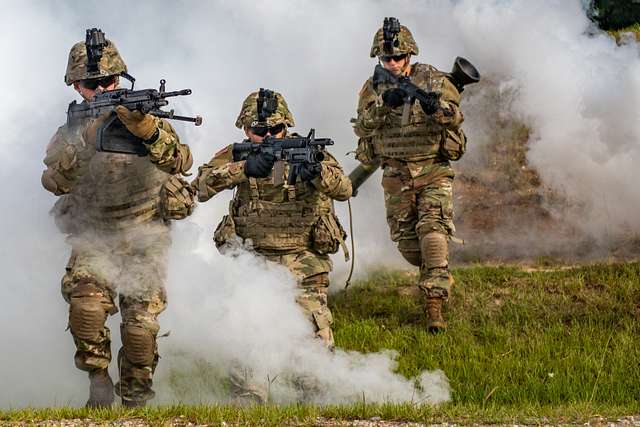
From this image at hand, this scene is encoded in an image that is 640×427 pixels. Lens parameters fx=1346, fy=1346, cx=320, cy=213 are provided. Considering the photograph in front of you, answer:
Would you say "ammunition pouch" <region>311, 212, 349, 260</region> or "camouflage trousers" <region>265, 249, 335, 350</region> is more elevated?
"ammunition pouch" <region>311, 212, 349, 260</region>

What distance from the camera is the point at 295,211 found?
1003 cm

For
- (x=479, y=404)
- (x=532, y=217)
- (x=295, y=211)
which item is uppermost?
(x=532, y=217)

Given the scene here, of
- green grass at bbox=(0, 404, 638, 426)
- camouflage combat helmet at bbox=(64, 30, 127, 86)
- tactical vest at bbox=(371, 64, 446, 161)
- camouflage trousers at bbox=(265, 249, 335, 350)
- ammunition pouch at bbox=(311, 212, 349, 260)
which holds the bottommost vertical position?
green grass at bbox=(0, 404, 638, 426)

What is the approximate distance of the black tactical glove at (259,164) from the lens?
9.45 m

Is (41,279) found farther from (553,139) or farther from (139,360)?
(553,139)

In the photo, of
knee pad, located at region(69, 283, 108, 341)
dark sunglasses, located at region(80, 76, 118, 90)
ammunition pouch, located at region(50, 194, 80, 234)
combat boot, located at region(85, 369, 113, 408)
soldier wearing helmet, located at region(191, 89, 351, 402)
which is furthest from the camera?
soldier wearing helmet, located at region(191, 89, 351, 402)

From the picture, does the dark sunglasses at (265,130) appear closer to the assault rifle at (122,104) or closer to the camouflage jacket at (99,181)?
the camouflage jacket at (99,181)

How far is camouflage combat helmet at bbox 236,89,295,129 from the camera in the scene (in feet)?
32.1

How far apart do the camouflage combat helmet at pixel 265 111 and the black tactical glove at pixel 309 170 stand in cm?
47

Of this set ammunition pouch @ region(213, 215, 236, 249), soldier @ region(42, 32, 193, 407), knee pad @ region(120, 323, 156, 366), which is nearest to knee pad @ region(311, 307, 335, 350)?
ammunition pouch @ region(213, 215, 236, 249)

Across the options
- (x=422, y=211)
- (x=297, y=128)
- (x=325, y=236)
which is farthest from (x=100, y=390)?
(x=297, y=128)

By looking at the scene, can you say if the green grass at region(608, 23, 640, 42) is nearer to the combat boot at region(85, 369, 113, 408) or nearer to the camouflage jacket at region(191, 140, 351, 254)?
the camouflage jacket at region(191, 140, 351, 254)

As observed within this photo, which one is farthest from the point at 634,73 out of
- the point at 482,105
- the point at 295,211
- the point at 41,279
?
the point at 41,279

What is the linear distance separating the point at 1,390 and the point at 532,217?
6.95 meters
